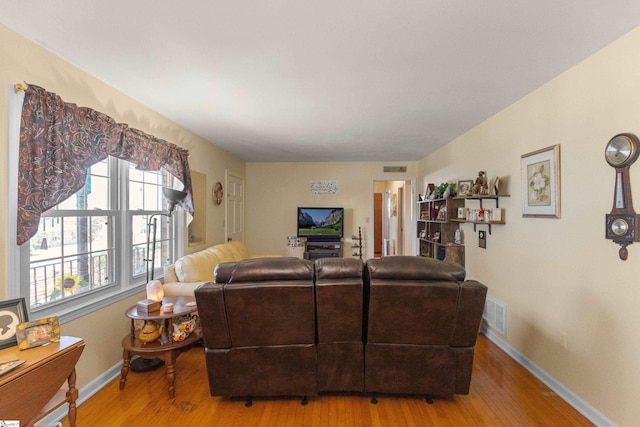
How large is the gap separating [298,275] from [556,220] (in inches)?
81.0

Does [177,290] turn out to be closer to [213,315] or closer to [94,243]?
[94,243]

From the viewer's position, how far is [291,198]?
606cm

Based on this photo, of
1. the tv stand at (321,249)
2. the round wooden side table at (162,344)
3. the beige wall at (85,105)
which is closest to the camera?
the beige wall at (85,105)

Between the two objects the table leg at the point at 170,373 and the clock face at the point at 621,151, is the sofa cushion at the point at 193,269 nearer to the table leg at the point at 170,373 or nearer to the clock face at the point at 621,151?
the table leg at the point at 170,373

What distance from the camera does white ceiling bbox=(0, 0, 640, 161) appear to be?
149 centimetres

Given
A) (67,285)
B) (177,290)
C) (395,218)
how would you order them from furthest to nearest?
1. (395,218)
2. (177,290)
3. (67,285)

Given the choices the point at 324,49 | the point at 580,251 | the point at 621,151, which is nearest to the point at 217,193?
the point at 324,49

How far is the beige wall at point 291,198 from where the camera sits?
604cm

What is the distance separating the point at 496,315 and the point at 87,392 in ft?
12.2

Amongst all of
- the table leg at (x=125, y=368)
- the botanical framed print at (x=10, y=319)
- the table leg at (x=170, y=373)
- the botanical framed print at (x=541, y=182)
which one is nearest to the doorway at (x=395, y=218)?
the botanical framed print at (x=541, y=182)

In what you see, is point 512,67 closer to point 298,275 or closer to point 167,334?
point 298,275

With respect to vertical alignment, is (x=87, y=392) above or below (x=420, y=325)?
below

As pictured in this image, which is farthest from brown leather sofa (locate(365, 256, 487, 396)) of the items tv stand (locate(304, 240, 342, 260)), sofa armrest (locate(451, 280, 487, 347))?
A: tv stand (locate(304, 240, 342, 260))

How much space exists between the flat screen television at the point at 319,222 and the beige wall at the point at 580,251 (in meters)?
3.29
